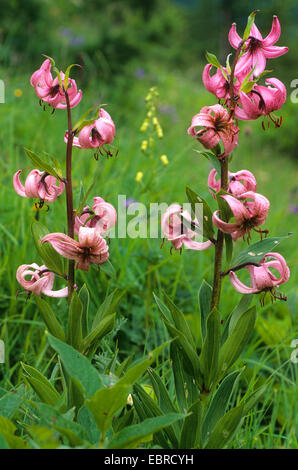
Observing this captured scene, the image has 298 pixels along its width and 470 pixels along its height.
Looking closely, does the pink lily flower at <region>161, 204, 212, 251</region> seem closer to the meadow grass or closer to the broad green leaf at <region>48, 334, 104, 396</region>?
the meadow grass

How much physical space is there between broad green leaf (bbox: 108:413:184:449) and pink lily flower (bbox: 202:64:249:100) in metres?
0.69

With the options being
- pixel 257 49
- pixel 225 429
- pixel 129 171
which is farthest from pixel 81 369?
pixel 129 171

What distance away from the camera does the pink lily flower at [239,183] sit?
1177mm

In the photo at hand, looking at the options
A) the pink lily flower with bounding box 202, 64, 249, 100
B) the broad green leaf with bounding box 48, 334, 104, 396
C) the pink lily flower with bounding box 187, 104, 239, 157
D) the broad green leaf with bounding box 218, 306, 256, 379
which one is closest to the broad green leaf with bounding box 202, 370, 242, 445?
the broad green leaf with bounding box 218, 306, 256, 379

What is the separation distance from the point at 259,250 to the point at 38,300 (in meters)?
0.52

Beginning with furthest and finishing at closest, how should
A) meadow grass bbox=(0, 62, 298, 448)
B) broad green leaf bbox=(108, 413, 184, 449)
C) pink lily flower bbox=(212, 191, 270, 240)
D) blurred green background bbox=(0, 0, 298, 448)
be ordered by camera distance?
blurred green background bbox=(0, 0, 298, 448) → meadow grass bbox=(0, 62, 298, 448) → pink lily flower bbox=(212, 191, 270, 240) → broad green leaf bbox=(108, 413, 184, 449)

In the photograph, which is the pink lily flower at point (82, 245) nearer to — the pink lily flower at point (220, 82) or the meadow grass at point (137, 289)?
the meadow grass at point (137, 289)

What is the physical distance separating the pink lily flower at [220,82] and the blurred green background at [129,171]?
1.12 feet

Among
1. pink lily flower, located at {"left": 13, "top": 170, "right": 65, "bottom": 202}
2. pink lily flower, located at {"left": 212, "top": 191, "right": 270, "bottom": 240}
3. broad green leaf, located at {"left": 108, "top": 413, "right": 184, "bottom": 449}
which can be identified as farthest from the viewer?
pink lily flower, located at {"left": 13, "top": 170, "right": 65, "bottom": 202}

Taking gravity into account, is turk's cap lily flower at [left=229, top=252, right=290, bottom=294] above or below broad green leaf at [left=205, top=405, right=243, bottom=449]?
above

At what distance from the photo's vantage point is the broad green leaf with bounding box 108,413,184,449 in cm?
97

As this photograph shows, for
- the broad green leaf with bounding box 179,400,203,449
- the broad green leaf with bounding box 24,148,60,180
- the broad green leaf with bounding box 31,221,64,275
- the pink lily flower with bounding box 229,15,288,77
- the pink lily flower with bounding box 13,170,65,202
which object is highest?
the pink lily flower with bounding box 229,15,288,77

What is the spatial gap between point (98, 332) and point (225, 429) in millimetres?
356
